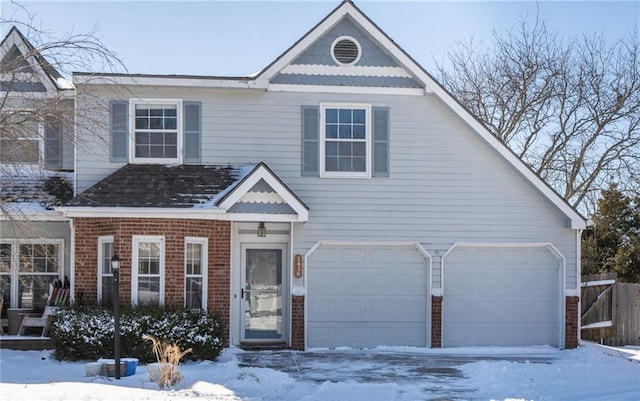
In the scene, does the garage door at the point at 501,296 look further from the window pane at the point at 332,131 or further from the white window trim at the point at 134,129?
the white window trim at the point at 134,129

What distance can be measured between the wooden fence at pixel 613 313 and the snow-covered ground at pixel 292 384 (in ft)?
14.2

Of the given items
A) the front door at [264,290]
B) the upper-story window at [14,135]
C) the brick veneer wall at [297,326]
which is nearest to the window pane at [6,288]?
the upper-story window at [14,135]

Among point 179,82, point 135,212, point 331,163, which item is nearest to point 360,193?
point 331,163

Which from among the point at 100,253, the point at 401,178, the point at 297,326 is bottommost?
the point at 297,326

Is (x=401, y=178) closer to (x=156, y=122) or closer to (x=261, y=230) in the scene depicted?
(x=261, y=230)

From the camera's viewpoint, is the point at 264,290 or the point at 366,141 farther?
the point at 264,290

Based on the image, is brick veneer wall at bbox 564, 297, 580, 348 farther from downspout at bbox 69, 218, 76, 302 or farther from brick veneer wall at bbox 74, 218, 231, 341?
downspout at bbox 69, 218, 76, 302

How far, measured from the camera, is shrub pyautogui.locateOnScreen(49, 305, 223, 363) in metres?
14.6

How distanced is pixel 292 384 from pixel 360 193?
568 centimetres

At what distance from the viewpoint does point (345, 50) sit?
56.2ft

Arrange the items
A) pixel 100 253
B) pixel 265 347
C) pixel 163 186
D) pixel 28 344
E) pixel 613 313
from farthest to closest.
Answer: pixel 613 313 → pixel 265 347 → pixel 163 186 → pixel 100 253 → pixel 28 344

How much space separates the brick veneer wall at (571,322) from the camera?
17344 millimetres

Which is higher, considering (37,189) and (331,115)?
(331,115)

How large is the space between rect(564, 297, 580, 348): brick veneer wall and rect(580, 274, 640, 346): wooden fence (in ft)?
8.06
